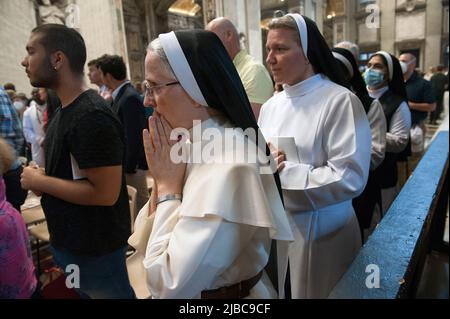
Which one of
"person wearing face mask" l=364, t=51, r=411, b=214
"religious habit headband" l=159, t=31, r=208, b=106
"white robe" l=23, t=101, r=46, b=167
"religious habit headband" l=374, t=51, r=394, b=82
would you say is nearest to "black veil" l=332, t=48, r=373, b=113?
"religious habit headband" l=374, t=51, r=394, b=82

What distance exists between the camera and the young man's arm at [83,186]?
1.11 meters

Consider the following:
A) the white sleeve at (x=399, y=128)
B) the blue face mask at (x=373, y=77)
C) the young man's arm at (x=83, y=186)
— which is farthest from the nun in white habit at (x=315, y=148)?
the white sleeve at (x=399, y=128)

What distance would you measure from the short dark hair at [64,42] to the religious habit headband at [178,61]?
31 centimetres

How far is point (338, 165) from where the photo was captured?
1420 millimetres


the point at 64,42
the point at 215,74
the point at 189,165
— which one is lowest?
the point at 189,165

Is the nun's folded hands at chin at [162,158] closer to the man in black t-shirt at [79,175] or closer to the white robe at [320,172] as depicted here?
the man in black t-shirt at [79,175]

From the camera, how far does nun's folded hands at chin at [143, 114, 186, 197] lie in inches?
34.9

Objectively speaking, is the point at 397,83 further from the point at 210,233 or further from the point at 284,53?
the point at 210,233

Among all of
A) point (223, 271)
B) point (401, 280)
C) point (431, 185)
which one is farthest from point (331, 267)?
point (431, 185)

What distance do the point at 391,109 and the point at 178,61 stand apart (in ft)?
7.58

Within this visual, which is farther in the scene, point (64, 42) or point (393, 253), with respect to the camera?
point (393, 253)

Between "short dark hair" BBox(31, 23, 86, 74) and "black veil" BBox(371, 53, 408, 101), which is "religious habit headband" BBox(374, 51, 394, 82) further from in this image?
"short dark hair" BBox(31, 23, 86, 74)

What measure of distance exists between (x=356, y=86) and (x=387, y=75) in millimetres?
600

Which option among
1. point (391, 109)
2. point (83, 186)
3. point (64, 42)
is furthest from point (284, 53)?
point (391, 109)
